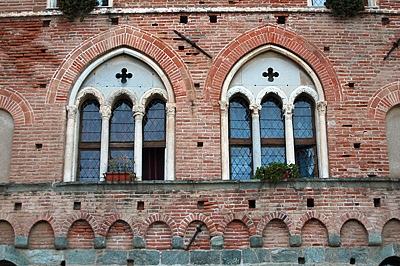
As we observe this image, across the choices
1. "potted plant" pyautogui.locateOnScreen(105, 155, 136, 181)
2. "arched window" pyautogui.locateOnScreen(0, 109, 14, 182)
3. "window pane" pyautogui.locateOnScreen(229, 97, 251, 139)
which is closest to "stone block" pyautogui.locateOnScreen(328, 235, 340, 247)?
"window pane" pyautogui.locateOnScreen(229, 97, 251, 139)

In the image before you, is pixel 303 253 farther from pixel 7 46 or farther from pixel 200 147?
pixel 7 46

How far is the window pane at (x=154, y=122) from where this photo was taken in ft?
45.4

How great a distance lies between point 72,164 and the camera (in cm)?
1343

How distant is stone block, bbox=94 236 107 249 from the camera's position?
40.5ft

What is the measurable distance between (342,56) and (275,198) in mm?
3985

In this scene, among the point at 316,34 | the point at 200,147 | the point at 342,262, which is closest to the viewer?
the point at 342,262

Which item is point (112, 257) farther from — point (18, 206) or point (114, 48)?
point (114, 48)

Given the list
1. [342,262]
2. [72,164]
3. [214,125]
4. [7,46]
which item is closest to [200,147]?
[214,125]

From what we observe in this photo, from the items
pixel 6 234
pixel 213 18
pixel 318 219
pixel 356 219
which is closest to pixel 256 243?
pixel 318 219

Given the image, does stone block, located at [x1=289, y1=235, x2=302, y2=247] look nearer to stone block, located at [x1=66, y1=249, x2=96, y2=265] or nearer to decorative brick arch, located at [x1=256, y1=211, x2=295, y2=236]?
decorative brick arch, located at [x1=256, y1=211, x2=295, y2=236]

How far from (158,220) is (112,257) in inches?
48.3

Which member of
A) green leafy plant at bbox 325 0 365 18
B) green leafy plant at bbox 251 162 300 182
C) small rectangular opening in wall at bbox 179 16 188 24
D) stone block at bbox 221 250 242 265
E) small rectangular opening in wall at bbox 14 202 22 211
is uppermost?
green leafy plant at bbox 325 0 365 18

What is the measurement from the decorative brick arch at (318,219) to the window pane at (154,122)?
3.74 metres

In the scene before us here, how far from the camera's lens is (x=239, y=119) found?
46.0 feet
